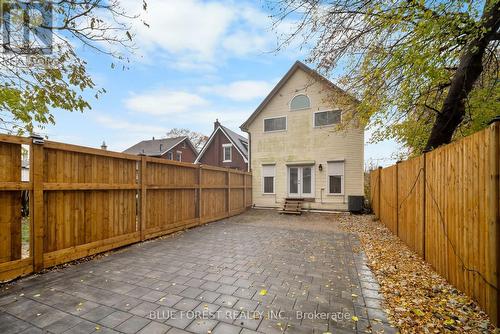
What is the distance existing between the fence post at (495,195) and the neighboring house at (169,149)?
25396mm

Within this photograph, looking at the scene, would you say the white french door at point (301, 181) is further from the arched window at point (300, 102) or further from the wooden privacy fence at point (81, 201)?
the wooden privacy fence at point (81, 201)

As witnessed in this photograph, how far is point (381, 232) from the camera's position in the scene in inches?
265

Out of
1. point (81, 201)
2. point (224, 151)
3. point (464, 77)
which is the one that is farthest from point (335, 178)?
point (81, 201)

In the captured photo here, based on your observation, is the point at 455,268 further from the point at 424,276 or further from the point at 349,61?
the point at 349,61

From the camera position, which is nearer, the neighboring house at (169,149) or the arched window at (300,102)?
the arched window at (300,102)

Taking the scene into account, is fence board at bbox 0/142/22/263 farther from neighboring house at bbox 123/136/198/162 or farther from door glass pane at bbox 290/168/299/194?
neighboring house at bbox 123/136/198/162

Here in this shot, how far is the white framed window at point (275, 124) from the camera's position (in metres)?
12.6

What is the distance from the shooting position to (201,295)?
280 cm

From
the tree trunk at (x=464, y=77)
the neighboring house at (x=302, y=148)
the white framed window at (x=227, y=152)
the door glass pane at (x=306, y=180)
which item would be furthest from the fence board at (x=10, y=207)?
the white framed window at (x=227, y=152)

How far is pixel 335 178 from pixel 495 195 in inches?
375

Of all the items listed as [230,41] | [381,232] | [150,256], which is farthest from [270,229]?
[230,41]

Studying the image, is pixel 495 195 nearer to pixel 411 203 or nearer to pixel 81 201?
pixel 411 203

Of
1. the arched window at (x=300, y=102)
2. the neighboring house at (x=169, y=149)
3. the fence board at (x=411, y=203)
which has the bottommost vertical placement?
the fence board at (x=411, y=203)

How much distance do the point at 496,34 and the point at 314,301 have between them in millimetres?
6527
